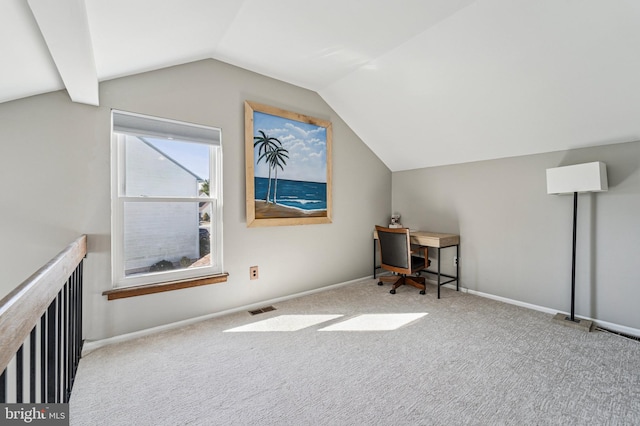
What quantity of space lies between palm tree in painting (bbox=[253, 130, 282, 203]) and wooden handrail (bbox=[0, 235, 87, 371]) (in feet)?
6.64

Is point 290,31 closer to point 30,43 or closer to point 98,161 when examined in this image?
point 30,43

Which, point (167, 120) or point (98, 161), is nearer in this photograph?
point (98, 161)

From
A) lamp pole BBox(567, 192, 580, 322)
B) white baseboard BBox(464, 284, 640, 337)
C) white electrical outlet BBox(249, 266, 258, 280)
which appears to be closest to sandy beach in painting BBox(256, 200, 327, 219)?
white electrical outlet BBox(249, 266, 258, 280)

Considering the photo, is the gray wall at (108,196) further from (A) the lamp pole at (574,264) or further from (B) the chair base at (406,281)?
(A) the lamp pole at (574,264)

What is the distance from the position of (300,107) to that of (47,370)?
3099 mm

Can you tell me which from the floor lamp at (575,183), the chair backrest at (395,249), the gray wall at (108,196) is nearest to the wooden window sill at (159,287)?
the gray wall at (108,196)

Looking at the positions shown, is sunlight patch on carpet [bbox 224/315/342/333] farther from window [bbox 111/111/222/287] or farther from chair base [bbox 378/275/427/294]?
chair base [bbox 378/275/427/294]

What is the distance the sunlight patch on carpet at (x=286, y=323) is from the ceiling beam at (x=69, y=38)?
7.10 ft

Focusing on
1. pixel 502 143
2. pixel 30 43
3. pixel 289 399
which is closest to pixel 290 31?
pixel 30 43

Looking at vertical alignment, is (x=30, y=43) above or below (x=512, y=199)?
above

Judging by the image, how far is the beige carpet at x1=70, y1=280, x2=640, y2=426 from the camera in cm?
152

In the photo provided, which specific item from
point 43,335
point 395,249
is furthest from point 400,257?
point 43,335

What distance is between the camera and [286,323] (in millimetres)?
2652

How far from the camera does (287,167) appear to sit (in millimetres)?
3301
